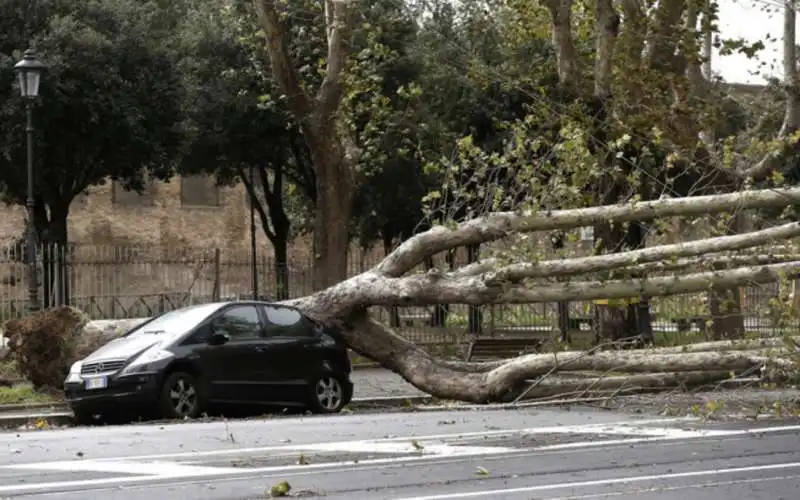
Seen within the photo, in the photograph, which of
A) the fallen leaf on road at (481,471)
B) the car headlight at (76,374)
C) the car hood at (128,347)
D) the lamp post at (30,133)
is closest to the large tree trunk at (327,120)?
the lamp post at (30,133)

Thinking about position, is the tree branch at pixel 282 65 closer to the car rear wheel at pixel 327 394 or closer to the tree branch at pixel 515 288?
the tree branch at pixel 515 288

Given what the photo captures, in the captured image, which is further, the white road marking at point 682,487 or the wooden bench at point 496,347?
the wooden bench at point 496,347

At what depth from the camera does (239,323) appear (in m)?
18.4

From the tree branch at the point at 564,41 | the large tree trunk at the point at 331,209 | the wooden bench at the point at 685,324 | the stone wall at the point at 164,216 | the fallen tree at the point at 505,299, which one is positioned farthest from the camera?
the stone wall at the point at 164,216

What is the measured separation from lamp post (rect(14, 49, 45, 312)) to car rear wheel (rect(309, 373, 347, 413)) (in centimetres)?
720

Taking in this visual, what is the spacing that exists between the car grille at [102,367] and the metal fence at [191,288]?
309 inches

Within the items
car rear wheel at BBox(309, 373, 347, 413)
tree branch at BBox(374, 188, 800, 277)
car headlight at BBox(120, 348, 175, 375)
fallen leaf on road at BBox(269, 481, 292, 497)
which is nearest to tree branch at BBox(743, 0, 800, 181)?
tree branch at BBox(374, 188, 800, 277)

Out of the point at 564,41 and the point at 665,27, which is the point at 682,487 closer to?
the point at 564,41

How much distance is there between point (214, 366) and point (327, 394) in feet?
6.54

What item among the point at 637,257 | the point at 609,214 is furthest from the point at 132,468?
the point at 609,214

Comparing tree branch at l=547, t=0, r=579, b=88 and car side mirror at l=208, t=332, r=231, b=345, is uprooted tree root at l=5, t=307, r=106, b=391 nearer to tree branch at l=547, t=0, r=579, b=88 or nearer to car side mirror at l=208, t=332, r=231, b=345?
car side mirror at l=208, t=332, r=231, b=345

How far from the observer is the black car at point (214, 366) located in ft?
56.6

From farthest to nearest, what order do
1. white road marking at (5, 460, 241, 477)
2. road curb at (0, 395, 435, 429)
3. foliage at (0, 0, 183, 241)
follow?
foliage at (0, 0, 183, 241) → road curb at (0, 395, 435, 429) → white road marking at (5, 460, 241, 477)

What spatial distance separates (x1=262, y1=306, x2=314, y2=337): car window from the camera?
739 inches
